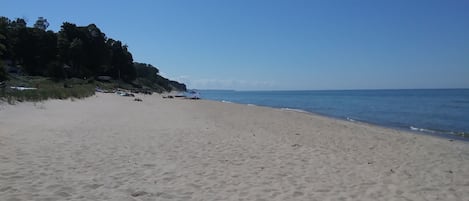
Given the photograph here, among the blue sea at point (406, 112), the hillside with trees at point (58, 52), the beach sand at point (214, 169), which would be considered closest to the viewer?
the beach sand at point (214, 169)

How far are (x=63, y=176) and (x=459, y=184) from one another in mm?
7136

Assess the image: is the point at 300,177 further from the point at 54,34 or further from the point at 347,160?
the point at 54,34

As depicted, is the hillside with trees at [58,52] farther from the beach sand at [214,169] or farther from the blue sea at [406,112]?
the beach sand at [214,169]

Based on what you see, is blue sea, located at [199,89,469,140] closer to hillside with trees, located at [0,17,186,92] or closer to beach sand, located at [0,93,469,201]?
beach sand, located at [0,93,469,201]

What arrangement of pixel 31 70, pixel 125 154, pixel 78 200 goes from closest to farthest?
pixel 78 200 → pixel 125 154 → pixel 31 70

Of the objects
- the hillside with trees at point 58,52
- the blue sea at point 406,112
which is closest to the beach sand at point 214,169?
the blue sea at point 406,112

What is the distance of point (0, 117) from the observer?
53.7 feet

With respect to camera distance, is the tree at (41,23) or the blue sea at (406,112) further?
the tree at (41,23)

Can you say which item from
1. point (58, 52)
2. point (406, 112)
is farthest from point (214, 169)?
point (58, 52)

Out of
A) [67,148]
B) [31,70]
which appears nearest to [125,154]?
[67,148]

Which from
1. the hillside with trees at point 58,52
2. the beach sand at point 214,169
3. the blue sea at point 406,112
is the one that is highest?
the hillside with trees at point 58,52

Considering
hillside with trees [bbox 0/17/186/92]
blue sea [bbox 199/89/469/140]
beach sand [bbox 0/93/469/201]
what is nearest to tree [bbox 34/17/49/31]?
hillside with trees [bbox 0/17/186/92]

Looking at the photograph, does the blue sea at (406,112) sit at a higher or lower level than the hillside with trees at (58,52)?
lower

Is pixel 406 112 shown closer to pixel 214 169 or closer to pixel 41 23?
pixel 214 169
